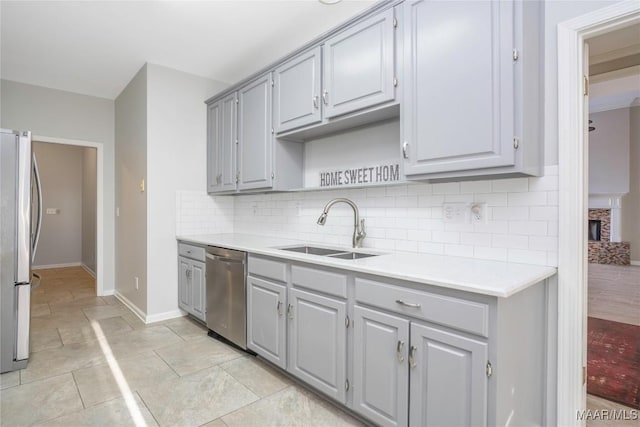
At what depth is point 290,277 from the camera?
215 cm

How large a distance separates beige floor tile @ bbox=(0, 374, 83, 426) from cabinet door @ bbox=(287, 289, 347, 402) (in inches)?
51.6

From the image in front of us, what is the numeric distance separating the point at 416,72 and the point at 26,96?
460 cm

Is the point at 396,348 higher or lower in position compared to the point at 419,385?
higher

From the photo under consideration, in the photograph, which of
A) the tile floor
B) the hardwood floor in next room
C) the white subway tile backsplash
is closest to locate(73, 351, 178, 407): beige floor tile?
the tile floor

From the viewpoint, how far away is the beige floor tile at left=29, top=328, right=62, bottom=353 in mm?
2793

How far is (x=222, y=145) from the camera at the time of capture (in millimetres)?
3535

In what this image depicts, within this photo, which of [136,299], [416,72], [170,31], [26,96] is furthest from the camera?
[26,96]

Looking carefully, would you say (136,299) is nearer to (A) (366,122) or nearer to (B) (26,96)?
(B) (26,96)

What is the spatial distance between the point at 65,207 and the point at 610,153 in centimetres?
1118

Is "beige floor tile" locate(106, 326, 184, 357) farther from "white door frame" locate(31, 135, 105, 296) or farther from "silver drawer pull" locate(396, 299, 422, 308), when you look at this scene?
"silver drawer pull" locate(396, 299, 422, 308)

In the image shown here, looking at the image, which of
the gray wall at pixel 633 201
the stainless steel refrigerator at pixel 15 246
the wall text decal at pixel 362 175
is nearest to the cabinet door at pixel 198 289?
the stainless steel refrigerator at pixel 15 246

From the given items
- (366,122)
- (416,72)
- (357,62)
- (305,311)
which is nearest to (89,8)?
(357,62)

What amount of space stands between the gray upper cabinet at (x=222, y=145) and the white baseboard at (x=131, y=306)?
1.48 metres

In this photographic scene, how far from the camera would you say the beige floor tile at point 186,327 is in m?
3.08
